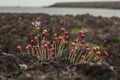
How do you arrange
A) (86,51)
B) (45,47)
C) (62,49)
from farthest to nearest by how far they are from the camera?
(62,49) → (86,51) → (45,47)

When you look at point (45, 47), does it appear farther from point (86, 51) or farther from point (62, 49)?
point (62, 49)

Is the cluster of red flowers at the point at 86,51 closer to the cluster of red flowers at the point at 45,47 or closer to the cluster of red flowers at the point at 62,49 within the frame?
the cluster of red flowers at the point at 62,49

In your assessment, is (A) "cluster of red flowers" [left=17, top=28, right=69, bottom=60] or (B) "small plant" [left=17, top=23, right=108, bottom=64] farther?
(A) "cluster of red flowers" [left=17, top=28, right=69, bottom=60]

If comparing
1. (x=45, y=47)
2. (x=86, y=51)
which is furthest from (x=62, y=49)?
(x=45, y=47)

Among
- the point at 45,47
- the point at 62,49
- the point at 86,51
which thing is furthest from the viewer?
the point at 62,49

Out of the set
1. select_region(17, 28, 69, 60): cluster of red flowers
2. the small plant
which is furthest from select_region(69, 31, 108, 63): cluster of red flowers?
select_region(17, 28, 69, 60): cluster of red flowers

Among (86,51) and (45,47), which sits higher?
(45,47)

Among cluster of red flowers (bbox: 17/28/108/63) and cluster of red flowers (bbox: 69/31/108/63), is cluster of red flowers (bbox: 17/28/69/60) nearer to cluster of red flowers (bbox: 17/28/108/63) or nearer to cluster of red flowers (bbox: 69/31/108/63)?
cluster of red flowers (bbox: 17/28/108/63)

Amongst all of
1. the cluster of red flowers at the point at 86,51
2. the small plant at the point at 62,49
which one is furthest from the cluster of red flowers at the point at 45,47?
the cluster of red flowers at the point at 86,51

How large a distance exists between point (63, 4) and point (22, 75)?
7659 inches

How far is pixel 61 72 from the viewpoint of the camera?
12.5 feet

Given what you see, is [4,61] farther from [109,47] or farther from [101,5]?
[101,5]

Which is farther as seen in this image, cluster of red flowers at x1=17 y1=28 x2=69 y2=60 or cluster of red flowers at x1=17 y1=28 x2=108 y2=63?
cluster of red flowers at x1=17 y1=28 x2=69 y2=60

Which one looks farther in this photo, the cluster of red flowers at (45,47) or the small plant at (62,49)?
the cluster of red flowers at (45,47)
